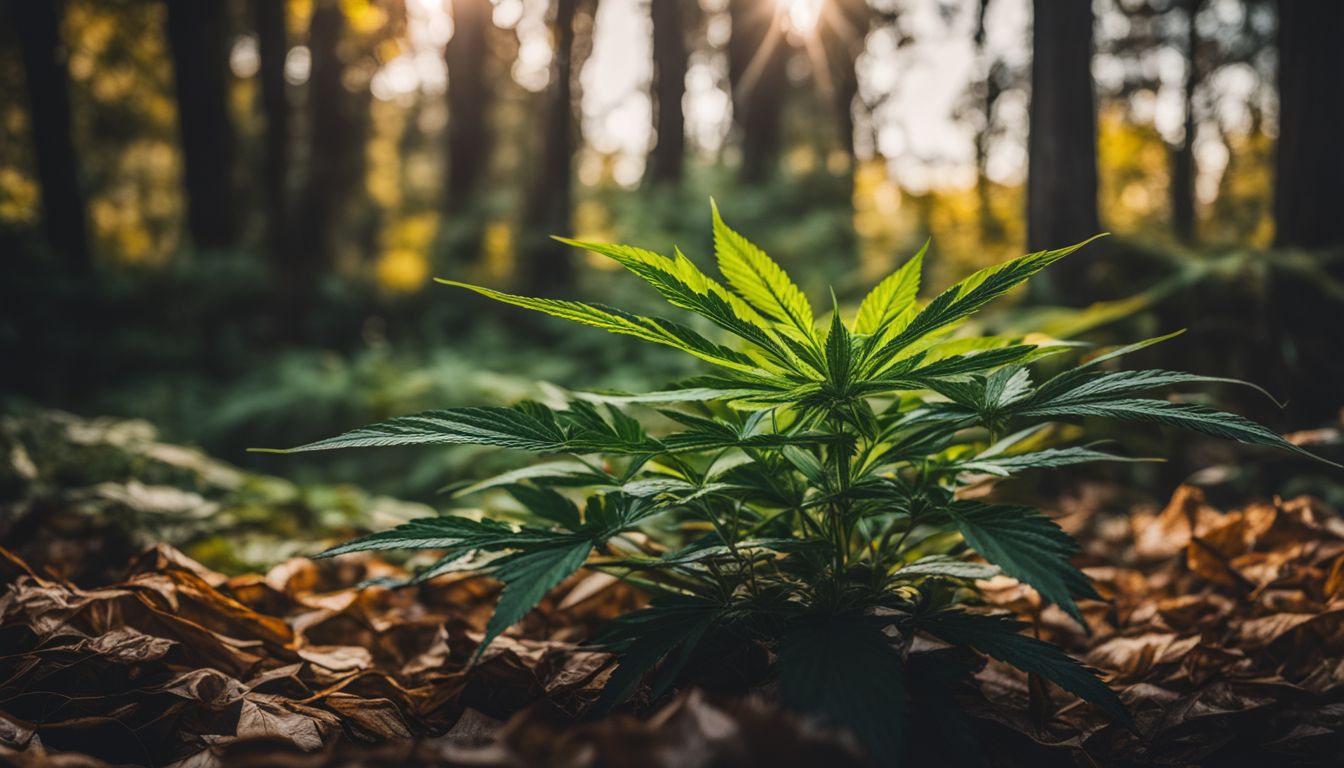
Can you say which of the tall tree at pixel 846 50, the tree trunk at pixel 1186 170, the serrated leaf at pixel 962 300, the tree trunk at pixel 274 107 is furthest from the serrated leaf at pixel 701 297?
the tree trunk at pixel 1186 170

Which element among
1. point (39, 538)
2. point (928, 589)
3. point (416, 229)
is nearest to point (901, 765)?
point (928, 589)

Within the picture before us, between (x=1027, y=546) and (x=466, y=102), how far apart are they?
484 inches

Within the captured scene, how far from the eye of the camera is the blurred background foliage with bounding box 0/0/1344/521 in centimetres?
338

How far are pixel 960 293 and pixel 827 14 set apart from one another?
340 inches

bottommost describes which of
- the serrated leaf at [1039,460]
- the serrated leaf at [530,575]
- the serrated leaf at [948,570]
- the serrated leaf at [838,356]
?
the serrated leaf at [948,570]

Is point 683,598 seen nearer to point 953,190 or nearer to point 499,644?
point 499,644

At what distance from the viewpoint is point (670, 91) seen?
36.8ft

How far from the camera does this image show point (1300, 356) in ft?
10.1

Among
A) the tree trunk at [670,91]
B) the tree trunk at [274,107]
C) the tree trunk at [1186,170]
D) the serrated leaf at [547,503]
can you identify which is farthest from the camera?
the tree trunk at [670,91]

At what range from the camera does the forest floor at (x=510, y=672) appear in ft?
2.81

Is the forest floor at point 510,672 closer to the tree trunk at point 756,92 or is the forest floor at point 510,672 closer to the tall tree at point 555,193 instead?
the tall tree at point 555,193

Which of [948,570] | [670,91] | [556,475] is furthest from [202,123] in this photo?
[948,570]

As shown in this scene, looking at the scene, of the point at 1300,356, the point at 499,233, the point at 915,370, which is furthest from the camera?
the point at 499,233

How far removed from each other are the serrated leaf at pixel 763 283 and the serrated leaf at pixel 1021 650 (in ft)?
1.69
